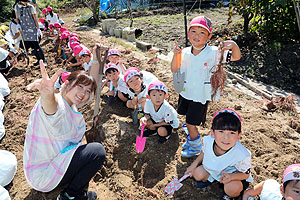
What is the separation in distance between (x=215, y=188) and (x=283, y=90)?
297cm

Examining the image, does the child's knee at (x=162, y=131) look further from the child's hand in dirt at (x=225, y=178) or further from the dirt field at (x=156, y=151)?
the child's hand in dirt at (x=225, y=178)

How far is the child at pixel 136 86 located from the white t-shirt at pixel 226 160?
1396 millimetres

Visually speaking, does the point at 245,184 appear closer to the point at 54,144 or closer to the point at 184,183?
the point at 184,183

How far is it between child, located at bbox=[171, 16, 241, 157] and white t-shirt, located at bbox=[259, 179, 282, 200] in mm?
884

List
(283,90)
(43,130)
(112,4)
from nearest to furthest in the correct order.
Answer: (43,130)
(283,90)
(112,4)

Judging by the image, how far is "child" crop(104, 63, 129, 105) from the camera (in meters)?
3.72

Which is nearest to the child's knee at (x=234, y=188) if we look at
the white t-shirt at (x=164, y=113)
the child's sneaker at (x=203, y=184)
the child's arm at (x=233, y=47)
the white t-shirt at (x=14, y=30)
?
the child's sneaker at (x=203, y=184)

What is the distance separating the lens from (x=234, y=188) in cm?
194

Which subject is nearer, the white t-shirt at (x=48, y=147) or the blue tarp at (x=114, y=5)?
the white t-shirt at (x=48, y=147)

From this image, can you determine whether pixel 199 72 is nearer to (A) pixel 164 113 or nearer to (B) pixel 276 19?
(A) pixel 164 113

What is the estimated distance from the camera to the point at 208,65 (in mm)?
2254

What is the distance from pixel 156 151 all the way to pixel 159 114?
0.47 metres

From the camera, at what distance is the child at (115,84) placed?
3716mm

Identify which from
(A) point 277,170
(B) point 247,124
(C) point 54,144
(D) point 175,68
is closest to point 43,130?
(C) point 54,144
